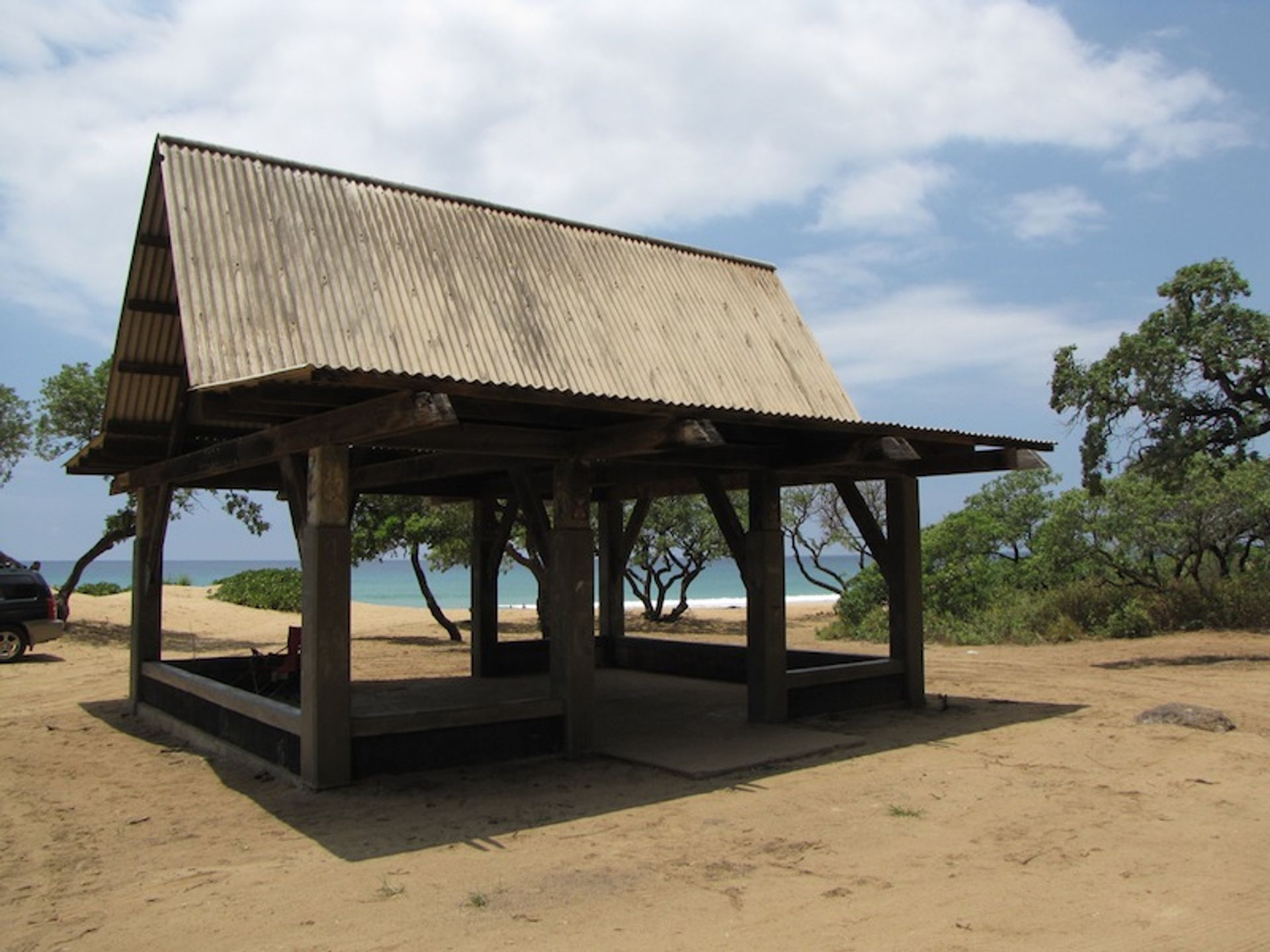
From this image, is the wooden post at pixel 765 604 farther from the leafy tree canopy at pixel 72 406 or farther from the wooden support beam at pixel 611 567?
the leafy tree canopy at pixel 72 406

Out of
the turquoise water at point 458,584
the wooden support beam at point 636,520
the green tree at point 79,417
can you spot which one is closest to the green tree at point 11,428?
the green tree at point 79,417

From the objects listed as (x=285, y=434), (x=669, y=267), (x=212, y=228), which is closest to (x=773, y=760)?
(x=285, y=434)

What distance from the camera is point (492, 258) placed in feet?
39.3

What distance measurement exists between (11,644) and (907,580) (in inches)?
542

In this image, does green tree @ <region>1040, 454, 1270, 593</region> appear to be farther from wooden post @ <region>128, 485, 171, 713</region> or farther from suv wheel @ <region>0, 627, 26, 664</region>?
suv wheel @ <region>0, 627, 26, 664</region>

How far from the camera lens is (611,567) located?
14820 millimetres

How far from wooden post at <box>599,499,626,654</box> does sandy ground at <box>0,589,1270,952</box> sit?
5888 millimetres

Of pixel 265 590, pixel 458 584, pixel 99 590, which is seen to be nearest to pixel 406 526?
pixel 265 590

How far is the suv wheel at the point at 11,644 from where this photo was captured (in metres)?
Result: 16.1

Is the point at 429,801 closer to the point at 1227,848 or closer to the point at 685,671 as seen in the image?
the point at 1227,848

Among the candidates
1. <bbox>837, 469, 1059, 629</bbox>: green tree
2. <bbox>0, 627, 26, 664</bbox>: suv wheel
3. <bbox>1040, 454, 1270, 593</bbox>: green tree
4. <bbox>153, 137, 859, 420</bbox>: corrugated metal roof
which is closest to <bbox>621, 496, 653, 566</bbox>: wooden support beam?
<bbox>153, 137, 859, 420</bbox>: corrugated metal roof

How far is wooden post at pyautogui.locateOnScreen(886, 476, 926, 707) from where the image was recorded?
10.9m

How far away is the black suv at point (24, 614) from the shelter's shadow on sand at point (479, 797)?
29.3 feet

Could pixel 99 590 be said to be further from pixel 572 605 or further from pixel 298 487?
pixel 572 605
